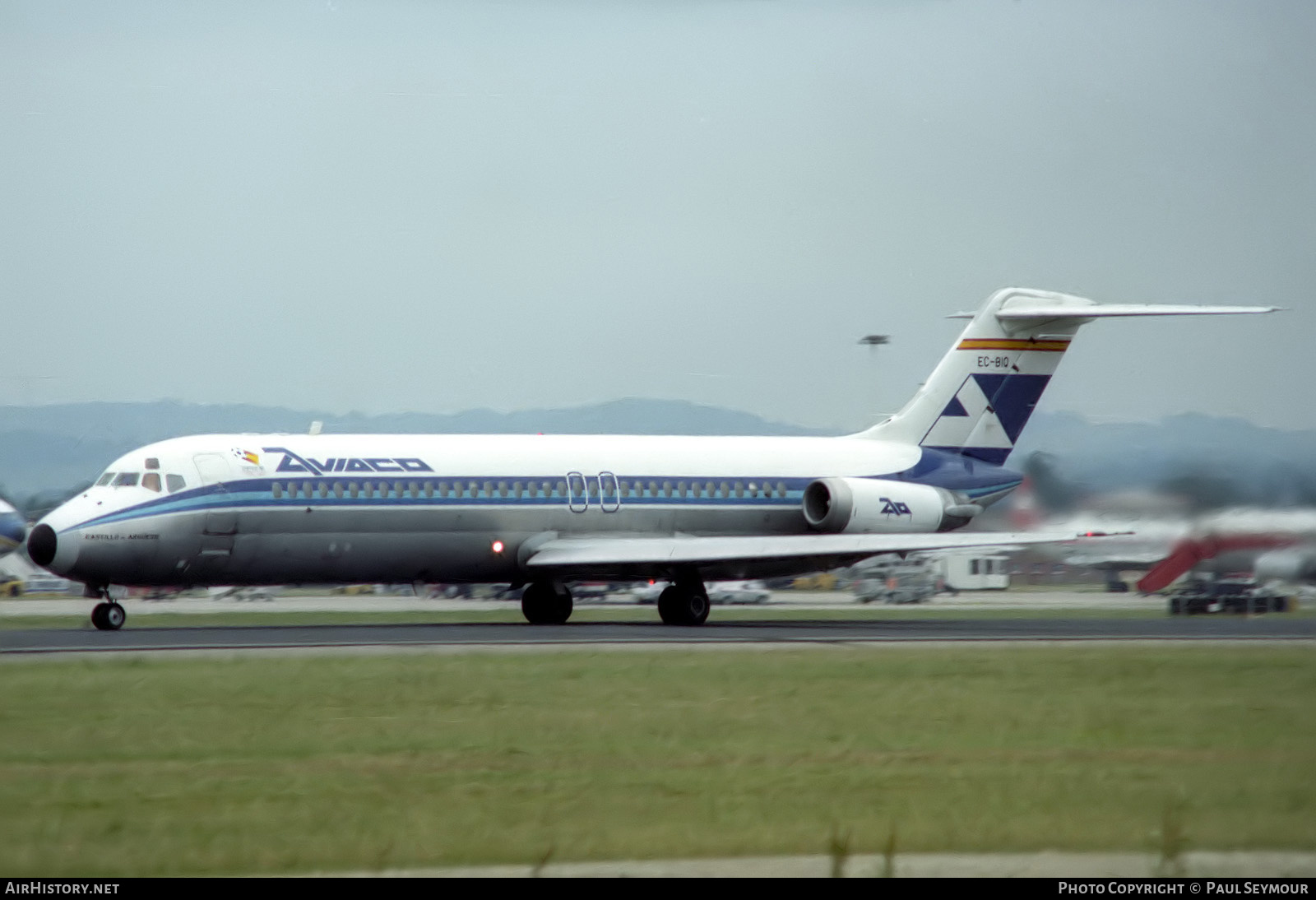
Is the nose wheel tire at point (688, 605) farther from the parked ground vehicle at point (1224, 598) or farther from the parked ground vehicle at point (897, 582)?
the parked ground vehicle at point (897, 582)

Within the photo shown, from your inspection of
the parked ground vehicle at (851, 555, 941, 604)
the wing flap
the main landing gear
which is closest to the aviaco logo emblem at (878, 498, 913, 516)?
the wing flap

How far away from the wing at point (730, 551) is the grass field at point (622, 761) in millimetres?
10597

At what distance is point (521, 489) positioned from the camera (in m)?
34.9

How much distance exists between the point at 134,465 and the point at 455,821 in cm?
2221

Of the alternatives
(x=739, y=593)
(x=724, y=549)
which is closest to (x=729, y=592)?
(x=739, y=593)

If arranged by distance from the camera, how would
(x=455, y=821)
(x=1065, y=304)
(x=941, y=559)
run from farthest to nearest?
(x=941, y=559), (x=1065, y=304), (x=455, y=821)

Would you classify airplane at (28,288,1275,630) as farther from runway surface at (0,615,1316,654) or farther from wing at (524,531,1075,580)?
runway surface at (0,615,1316,654)

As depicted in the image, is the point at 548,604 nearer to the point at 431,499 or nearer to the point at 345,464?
the point at 431,499

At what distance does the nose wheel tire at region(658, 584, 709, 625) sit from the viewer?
117 feet

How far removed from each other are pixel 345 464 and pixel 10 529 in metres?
7.55

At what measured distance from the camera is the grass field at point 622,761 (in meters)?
11.0

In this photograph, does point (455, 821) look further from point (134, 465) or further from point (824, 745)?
point (134, 465)

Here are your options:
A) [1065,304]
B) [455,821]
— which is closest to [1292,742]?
[455,821]

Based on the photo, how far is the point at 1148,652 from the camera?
24922mm
